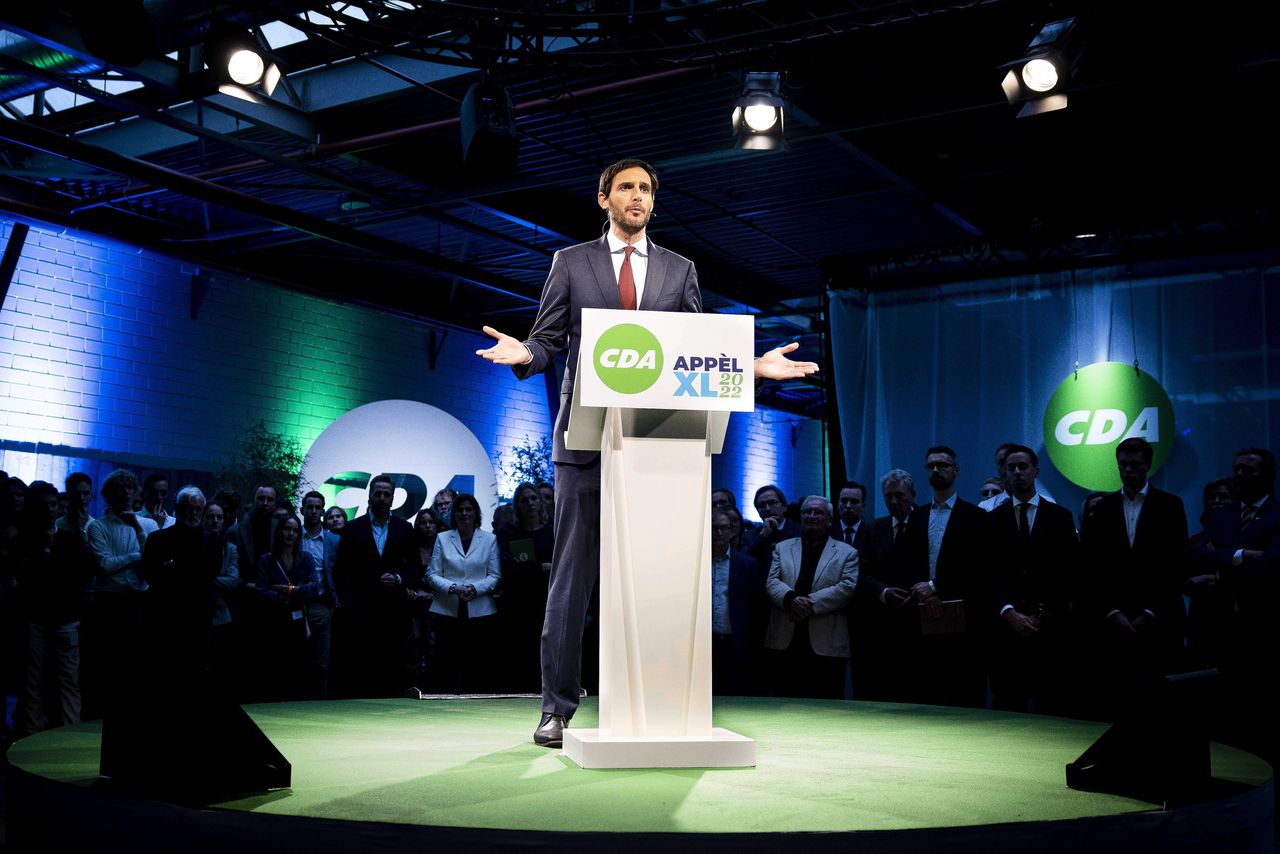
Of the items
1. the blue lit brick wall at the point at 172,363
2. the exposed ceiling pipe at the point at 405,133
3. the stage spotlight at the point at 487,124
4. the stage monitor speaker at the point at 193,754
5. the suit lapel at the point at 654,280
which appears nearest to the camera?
the stage monitor speaker at the point at 193,754

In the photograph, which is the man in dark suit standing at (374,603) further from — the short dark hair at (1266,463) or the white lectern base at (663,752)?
the short dark hair at (1266,463)

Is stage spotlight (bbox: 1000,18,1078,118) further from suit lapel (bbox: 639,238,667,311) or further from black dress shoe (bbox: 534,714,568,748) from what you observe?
black dress shoe (bbox: 534,714,568,748)

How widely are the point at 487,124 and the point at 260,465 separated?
570 centimetres

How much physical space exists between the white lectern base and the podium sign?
760mm

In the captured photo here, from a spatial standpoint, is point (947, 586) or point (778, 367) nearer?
point (778, 367)

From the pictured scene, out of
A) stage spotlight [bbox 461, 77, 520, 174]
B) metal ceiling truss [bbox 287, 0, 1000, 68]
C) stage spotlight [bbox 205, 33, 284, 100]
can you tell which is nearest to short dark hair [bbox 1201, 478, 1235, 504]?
metal ceiling truss [bbox 287, 0, 1000, 68]

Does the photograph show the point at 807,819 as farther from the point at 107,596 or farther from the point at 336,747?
the point at 107,596

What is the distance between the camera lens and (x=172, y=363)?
10711mm

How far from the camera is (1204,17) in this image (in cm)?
672

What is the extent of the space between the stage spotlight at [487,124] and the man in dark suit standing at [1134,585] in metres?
3.71

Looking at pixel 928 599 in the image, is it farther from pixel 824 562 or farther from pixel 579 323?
pixel 579 323

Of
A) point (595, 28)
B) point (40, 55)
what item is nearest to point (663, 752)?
point (595, 28)

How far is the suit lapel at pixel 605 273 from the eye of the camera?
2.94m

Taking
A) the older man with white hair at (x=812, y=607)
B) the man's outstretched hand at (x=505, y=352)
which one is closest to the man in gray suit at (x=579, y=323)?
the man's outstretched hand at (x=505, y=352)
